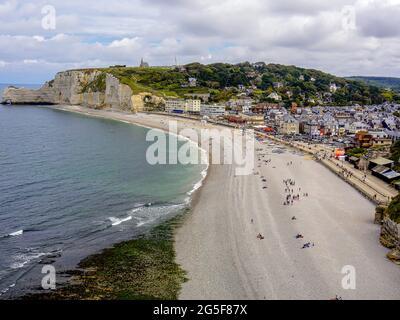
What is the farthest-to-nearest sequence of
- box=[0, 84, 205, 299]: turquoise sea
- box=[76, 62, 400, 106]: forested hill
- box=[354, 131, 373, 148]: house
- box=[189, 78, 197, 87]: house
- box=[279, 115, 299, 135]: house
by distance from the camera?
1. box=[189, 78, 197, 87]: house
2. box=[76, 62, 400, 106]: forested hill
3. box=[279, 115, 299, 135]: house
4. box=[354, 131, 373, 148]: house
5. box=[0, 84, 205, 299]: turquoise sea

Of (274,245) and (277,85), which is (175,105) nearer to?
(277,85)

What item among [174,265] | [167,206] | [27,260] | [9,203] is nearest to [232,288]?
[174,265]

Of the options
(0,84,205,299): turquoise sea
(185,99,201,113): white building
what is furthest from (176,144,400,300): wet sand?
(185,99,201,113): white building

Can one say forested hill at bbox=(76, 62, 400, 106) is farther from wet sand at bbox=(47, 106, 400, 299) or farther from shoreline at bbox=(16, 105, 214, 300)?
shoreline at bbox=(16, 105, 214, 300)

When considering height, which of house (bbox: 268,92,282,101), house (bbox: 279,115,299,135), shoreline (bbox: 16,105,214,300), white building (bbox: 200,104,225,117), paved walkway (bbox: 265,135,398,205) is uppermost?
house (bbox: 268,92,282,101)

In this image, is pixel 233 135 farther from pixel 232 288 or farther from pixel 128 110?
pixel 232 288

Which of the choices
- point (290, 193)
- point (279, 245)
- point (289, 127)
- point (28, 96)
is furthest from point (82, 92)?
point (279, 245)

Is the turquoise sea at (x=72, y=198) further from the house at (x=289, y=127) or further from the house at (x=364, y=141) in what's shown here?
the house at (x=289, y=127)
